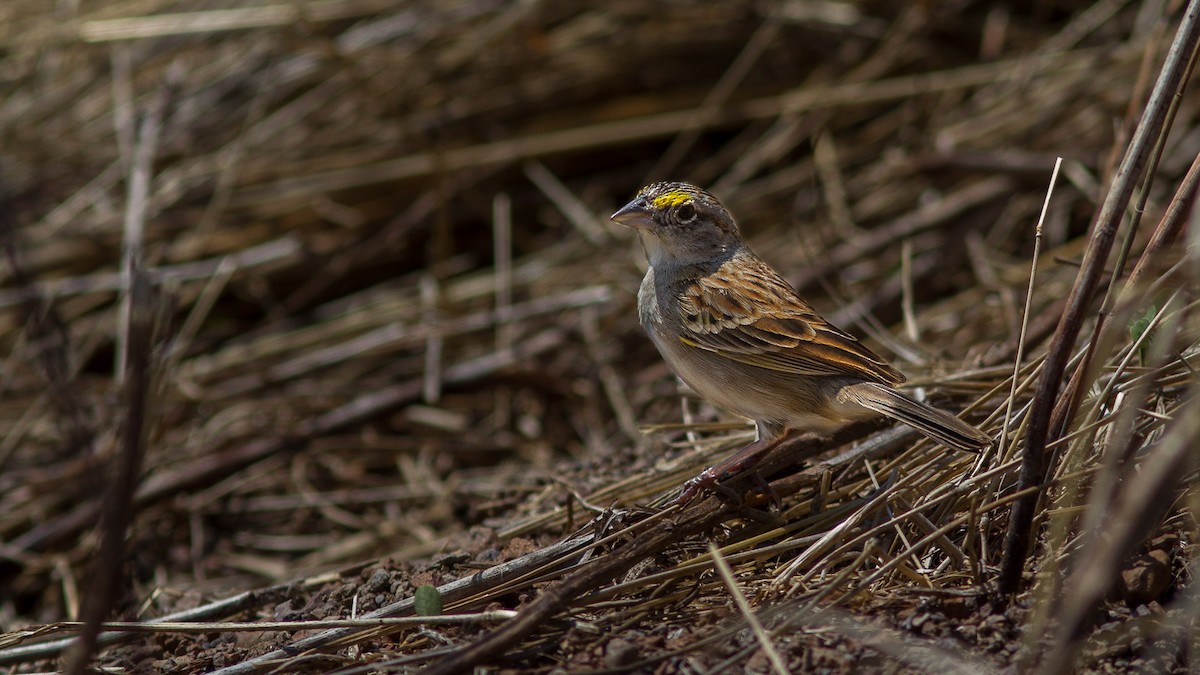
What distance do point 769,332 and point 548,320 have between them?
8.80ft

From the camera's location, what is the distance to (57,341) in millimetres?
6375

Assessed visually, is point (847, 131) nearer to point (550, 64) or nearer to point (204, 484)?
point (550, 64)

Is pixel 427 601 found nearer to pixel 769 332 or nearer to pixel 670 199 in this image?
pixel 769 332

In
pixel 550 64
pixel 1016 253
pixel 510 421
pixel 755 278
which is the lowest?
pixel 510 421

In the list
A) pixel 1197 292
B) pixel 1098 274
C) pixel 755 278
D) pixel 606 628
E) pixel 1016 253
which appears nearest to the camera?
pixel 1098 274

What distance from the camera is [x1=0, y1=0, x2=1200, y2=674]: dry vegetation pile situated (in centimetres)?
306

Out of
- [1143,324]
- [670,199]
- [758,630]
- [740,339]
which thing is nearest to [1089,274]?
[1143,324]

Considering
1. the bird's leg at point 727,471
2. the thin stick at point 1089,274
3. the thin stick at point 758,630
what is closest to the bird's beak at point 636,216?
the bird's leg at point 727,471

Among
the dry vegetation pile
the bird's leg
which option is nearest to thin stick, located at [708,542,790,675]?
the dry vegetation pile

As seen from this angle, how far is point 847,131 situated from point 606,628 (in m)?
5.33

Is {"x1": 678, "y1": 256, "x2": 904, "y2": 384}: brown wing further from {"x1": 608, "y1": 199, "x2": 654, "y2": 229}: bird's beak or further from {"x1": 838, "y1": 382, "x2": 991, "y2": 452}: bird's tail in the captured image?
{"x1": 608, "y1": 199, "x2": 654, "y2": 229}: bird's beak

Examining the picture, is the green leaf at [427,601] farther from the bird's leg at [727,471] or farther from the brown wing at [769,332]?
the brown wing at [769,332]

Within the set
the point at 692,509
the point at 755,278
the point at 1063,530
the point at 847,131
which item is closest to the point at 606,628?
the point at 692,509

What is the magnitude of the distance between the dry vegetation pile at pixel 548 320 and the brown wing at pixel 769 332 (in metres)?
0.33
